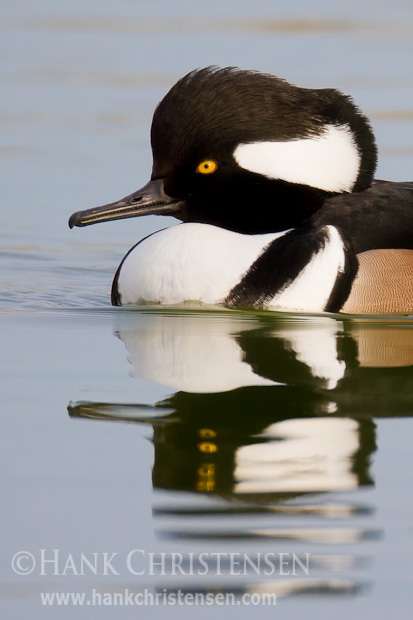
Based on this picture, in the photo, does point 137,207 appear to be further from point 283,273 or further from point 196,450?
point 196,450

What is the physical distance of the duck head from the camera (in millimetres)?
6762

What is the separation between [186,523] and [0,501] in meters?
0.61

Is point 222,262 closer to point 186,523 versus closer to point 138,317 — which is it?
point 138,317

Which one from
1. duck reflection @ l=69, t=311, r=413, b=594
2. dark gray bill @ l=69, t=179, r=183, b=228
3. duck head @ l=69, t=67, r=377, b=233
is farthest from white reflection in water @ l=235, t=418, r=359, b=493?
dark gray bill @ l=69, t=179, r=183, b=228

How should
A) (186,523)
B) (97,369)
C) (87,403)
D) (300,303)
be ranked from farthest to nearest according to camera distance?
(300,303), (97,369), (87,403), (186,523)

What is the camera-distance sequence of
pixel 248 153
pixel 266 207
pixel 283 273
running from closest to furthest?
pixel 283 273, pixel 248 153, pixel 266 207

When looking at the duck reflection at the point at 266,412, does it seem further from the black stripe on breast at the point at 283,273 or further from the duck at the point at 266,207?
the duck at the point at 266,207

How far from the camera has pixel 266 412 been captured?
4.85 metres

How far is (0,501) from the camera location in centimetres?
405

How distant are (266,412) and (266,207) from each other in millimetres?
2454

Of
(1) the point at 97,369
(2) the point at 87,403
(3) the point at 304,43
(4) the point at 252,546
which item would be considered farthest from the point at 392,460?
(3) the point at 304,43

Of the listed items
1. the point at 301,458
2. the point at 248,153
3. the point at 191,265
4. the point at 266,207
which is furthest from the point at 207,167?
the point at 301,458

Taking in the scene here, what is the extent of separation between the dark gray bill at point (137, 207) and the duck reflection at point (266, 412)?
648mm

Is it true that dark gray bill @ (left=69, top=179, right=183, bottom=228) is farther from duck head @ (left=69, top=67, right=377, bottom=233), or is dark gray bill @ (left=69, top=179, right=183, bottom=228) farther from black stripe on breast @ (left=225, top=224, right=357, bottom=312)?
black stripe on breast @ (left=225, top=224, right=357, bottom=312)
